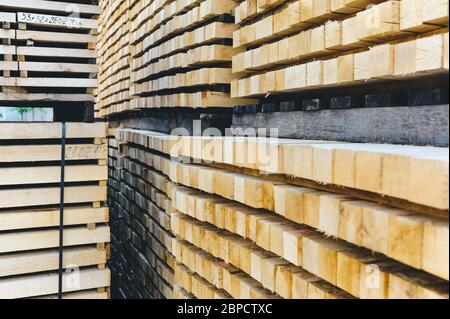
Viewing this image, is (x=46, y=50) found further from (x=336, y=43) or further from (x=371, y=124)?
(x=371, y=124)

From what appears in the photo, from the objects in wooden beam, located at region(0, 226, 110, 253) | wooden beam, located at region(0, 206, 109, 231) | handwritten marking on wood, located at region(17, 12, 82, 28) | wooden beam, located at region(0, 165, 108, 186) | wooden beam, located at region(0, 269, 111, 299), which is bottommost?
wooden beam, located at region(0, 269, 111, 299)

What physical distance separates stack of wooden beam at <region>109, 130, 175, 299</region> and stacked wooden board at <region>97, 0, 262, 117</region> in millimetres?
747

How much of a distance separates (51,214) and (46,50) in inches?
55.9

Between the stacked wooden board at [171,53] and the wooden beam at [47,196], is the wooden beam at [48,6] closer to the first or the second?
the stacked wooden board at [171,53]

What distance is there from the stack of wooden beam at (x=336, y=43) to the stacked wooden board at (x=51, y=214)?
4.70 feet

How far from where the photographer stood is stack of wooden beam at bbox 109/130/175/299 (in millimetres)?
4766

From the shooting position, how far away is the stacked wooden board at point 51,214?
160 inches

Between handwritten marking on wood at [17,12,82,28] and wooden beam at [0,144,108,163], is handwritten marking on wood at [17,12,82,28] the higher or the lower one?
the higher one

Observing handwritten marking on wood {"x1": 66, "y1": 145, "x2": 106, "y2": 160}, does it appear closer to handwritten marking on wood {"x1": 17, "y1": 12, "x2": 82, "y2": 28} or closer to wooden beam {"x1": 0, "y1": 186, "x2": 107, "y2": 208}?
wooden beam {"x1": 0, "y1": 186, "x2": 107, "y2": 208}

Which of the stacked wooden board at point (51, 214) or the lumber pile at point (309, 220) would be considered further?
the stacked wooden board at point (51, 214)

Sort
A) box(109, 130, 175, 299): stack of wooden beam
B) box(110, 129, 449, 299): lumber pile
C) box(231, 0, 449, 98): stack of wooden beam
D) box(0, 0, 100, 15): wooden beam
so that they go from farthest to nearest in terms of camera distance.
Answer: box(109, 130, 175, 299): stack of wooden beam, box(0, 0, 100, 15): wooden beam, box(231, 0, 449, 98): stack of wooden beam, box(110, 129, 449, 299): lumber pile

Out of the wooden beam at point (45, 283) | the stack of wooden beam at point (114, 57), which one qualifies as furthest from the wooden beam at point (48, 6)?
the stack of wooden beam at point (114, 57)

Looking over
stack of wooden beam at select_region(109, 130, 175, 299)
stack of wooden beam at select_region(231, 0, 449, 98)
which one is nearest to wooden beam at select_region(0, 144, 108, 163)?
stack of wooden beam at select_region(109, 130, 175, 299)

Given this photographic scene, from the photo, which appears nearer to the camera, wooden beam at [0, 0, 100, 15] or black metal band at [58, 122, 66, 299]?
black metal band at [58, 122, 66, 299]
